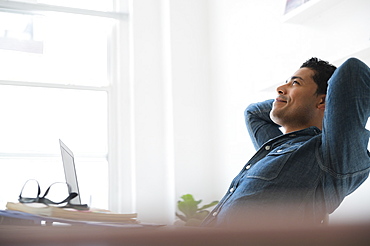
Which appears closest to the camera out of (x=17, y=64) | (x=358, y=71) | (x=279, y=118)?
(x=358, y=71)

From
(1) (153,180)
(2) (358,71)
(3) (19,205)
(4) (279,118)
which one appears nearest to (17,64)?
(1) (153,180)

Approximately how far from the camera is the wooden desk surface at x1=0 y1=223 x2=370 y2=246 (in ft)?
0.78

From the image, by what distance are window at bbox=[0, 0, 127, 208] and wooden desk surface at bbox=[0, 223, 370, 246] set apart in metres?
3.83

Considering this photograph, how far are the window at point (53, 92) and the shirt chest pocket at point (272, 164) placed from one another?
8.70 feet

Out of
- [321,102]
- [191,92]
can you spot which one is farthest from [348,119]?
[191,92]

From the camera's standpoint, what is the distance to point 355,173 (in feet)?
4.64

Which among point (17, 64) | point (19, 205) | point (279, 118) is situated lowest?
point (19, 205)

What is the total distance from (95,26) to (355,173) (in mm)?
3338

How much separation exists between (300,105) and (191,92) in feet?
7.94

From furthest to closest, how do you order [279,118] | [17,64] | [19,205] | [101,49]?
[101,49]
[17,64]
[279,118]
[19,205]

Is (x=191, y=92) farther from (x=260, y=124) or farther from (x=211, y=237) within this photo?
(x=211, y=237)

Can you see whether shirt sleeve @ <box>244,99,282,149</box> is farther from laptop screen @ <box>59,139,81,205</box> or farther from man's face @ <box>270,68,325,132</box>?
laptop screen @ <box>59,139,81,205</box>

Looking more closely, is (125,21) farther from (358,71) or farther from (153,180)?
(358,71)

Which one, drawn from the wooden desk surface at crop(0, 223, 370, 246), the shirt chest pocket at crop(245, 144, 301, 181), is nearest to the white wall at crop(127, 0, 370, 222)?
the shirt chest pocket at crop(245, 144, 301, 181)
